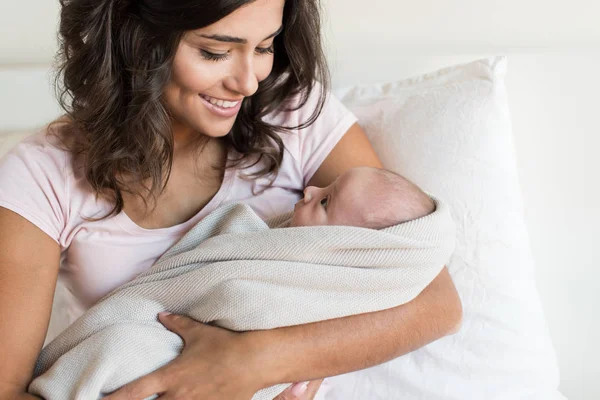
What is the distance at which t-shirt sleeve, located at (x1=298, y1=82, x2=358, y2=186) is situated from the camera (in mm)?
1626

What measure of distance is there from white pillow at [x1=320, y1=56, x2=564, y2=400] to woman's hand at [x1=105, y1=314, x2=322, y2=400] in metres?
0.30

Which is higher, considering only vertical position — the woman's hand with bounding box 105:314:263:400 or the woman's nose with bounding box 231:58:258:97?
the woman's nose with bounding box 231:58:258:97

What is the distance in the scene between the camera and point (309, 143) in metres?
1.63

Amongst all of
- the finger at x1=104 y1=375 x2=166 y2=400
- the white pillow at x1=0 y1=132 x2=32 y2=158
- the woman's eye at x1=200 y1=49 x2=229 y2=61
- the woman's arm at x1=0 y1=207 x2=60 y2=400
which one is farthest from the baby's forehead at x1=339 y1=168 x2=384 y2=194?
the white pillow at x1=0 y1=132 x2=32 y2=158

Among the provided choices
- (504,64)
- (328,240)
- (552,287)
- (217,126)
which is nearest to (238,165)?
(217,126)

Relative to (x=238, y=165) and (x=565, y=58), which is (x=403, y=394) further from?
(x=565, y=58)

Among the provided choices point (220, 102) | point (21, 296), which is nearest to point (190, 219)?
point (220, 102)

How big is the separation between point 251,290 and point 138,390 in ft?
0.84

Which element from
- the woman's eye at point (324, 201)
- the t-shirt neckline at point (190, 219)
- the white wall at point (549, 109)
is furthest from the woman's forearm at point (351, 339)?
the white wall at point (549, 109)

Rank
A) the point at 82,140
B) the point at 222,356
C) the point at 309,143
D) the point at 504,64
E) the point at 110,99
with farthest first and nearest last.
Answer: the point at 504,64, the point at 309,143, the point at 82,140, the point at 110,99, the point at 222,356

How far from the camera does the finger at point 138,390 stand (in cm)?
120

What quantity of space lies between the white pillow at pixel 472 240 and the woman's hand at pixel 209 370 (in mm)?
296

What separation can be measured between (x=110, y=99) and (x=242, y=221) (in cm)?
36

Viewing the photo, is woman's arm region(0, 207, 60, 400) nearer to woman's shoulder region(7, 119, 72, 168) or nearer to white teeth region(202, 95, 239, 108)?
woman's shoulder region(7, 119, 72, 168)
